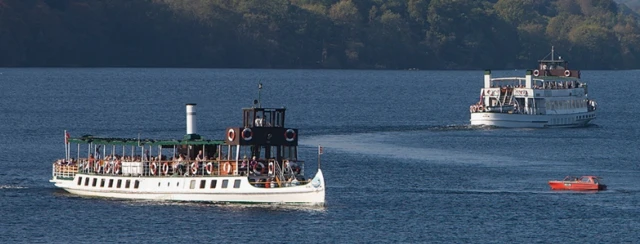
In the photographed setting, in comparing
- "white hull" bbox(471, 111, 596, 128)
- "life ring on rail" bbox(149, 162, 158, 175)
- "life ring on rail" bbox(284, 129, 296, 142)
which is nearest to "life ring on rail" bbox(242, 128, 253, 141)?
"life ring on rail" bbox(284, 129, 296, 142)

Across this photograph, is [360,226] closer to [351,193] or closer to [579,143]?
[351,193]

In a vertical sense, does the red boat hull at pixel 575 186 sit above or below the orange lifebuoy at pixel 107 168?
below

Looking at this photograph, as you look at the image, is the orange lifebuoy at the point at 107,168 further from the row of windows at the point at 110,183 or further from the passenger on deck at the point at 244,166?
the passenger on deck at the point at 244,166

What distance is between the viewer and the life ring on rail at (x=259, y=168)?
351ft

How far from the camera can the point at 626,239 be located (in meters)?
97.8

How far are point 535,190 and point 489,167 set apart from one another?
18481mm

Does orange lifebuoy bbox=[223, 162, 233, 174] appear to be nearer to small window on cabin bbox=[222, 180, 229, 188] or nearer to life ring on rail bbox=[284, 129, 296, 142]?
small window on cabin bbox=[222, 180, 229, 188]

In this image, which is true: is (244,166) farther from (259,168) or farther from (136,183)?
(136,183)

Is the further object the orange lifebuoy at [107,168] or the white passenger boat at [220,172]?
the orange lifebuoy at [107,168]

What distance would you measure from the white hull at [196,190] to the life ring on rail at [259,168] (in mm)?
1176

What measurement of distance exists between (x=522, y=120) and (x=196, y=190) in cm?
8694

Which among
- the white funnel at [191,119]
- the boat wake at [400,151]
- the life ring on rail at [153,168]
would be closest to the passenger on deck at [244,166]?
the life ring on rail at [153,168]

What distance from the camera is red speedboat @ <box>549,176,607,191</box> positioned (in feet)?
397

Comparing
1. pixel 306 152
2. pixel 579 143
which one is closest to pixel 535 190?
pixel 306 152
